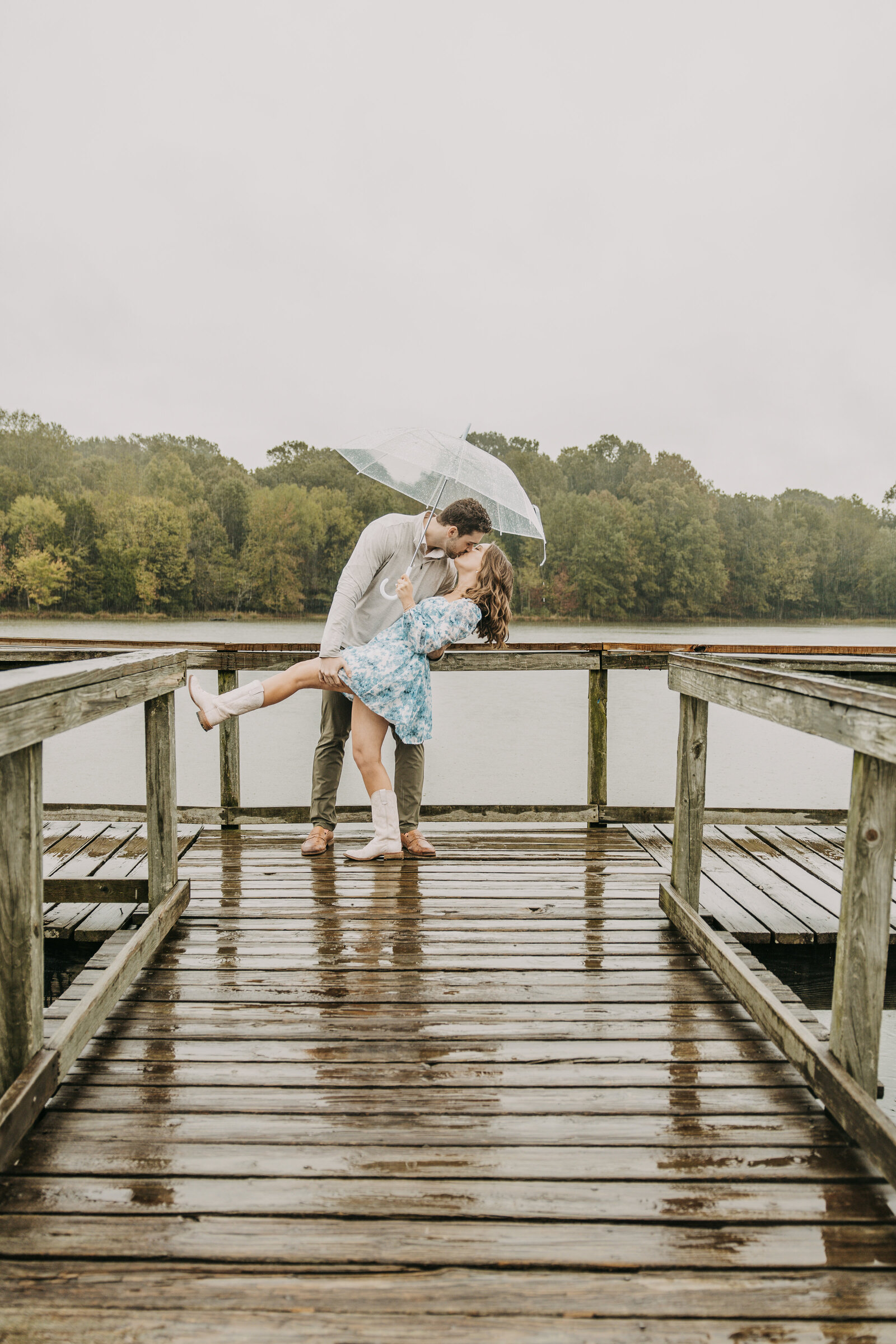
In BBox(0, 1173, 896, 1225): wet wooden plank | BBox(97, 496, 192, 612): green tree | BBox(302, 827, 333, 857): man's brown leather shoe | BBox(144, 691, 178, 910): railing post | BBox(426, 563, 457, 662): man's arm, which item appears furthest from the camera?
BBox(97, 496, 192, 612): green tree

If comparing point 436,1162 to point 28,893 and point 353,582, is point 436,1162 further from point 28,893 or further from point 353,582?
point 353,582

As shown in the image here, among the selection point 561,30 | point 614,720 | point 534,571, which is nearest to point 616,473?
point 534,571

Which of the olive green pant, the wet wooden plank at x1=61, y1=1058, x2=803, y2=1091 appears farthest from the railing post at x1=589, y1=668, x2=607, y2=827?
the wet wooden plank at x1=61, y1=1058, x2=803, y2=1091

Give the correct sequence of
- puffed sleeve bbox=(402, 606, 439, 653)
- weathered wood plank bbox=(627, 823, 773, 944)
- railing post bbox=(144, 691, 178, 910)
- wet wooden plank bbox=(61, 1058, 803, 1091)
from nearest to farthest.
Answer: wet wooden plank bbox=(61, 1058, 803, 1091) < railing post bbox=(144, 691, 178, 910) < weathered wood plank bbox=(627, 823, 773, 944) < puffed sleeve bbox=(402, 606, 439, 653)

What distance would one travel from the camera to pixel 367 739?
361cm

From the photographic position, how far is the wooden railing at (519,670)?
418cm

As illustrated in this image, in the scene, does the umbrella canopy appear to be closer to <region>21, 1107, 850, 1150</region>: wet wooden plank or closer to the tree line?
<region>21, 1107, 850, 1150</region>: wet wooden plank

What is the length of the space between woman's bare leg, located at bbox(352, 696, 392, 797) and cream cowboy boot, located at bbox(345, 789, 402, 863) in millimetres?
99

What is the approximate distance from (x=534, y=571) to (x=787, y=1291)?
3955 centimetres

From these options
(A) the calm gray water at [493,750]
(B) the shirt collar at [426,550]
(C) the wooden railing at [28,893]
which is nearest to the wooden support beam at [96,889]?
(C) the wooden railing at [28,893]

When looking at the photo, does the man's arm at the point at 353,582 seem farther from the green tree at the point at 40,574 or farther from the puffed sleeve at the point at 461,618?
the green tree at the point at 40,574

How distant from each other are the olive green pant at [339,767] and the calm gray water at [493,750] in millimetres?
11151

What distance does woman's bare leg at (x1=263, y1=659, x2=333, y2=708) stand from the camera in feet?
11.4

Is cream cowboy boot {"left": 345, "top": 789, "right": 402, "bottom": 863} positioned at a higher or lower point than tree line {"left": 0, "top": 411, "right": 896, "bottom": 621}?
lower
